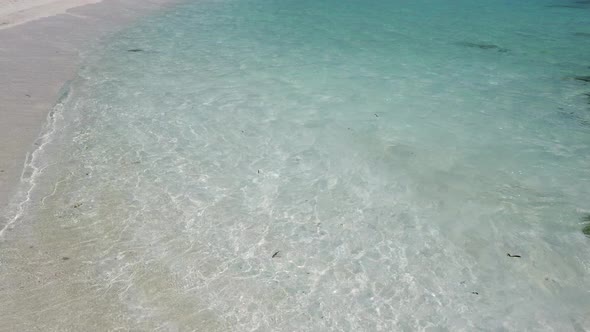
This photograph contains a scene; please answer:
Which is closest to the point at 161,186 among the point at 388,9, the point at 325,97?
the point at 325,97

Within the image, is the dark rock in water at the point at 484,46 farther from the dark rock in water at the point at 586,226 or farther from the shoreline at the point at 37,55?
the shoreline at the point at 37,55

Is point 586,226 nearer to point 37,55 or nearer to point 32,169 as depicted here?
point 32,169

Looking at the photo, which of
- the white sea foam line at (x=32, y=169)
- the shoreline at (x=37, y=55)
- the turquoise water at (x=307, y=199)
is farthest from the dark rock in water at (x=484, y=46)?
the white sea foam line at (x=32, y=169)

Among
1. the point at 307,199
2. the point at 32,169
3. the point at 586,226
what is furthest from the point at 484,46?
the point at 32,169

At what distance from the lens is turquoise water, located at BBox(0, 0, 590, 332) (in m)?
5.82

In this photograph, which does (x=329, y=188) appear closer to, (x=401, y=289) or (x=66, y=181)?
(x=401, y=289)

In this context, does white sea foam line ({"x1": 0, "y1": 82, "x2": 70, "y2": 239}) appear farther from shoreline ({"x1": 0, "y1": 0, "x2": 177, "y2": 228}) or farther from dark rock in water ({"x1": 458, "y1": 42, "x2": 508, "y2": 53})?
dark rock in water ({"x1": 458, "y1": 42, "x2": 508, "y2": 53})

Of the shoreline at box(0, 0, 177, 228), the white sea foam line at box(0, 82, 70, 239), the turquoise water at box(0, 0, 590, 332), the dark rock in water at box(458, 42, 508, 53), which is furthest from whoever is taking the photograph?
the dark rock in water at box(458, 42, 508, 53)

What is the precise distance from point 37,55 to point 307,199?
37.2 feet

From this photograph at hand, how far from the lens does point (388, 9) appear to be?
2495 cm

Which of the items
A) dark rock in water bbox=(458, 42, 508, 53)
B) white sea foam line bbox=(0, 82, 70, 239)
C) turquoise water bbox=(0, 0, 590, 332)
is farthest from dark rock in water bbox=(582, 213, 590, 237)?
dark rock in water bbox=(458, 42, 508, 53)

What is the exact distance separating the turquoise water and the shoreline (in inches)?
16.4

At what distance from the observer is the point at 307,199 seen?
8078 millimetres

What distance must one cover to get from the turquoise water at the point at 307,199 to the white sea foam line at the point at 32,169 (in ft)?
0.18
